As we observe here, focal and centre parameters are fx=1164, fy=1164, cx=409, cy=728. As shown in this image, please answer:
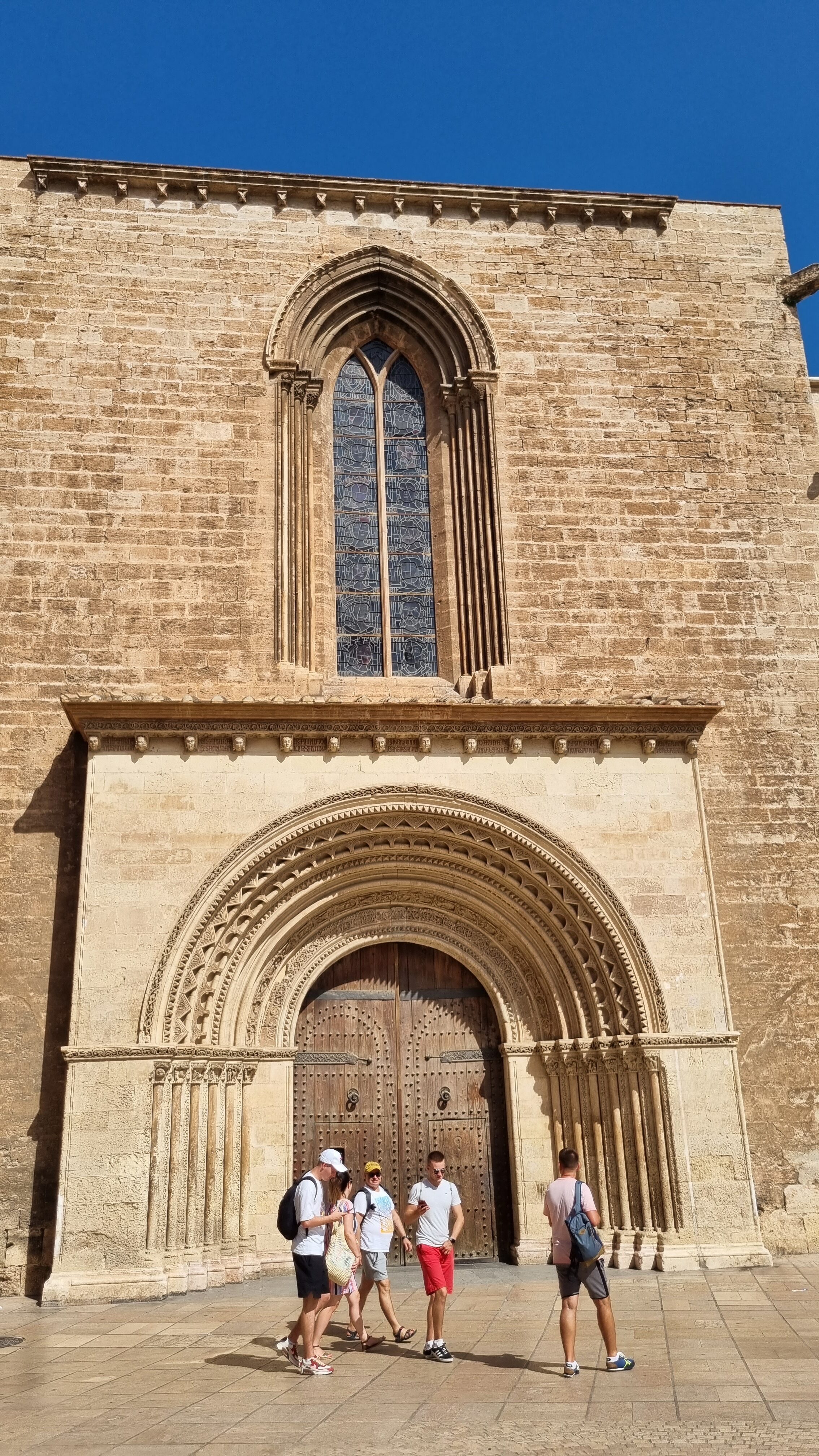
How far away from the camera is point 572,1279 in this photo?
247 inches

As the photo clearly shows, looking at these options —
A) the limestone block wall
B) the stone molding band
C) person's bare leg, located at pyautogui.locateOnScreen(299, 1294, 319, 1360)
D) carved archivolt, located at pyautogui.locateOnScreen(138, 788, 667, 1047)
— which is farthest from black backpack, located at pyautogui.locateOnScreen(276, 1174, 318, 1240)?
carved archivolt, located at pyautogui.locateOnScreen(138, 788, 667, 1047)

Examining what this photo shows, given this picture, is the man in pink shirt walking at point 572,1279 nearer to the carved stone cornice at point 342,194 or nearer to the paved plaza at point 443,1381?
the paved plaza at point 443,1381

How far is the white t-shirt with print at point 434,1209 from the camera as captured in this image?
7.04m

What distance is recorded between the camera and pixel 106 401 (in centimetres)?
1184

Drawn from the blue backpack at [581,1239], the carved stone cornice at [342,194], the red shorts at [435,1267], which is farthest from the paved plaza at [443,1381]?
the carved stone cornice at [342,194]

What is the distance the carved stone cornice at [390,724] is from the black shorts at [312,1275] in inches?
188

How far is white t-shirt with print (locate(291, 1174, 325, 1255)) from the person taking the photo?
6660 mm

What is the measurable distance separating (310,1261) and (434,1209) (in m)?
0.87

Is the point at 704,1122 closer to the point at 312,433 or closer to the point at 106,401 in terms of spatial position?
the point at 312,433

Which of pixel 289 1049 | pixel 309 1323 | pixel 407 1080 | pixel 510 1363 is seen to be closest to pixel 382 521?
pixel 289 1049

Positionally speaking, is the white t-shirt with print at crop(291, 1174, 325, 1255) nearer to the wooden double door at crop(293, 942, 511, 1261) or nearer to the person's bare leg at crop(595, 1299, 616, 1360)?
the person's bare leg at crop(595, 1299, 616, 1360)

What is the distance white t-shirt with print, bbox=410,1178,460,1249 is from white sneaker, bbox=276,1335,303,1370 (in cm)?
92

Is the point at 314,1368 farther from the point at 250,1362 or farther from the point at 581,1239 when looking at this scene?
the point at 581,1239

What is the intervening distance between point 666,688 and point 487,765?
7.17ft
